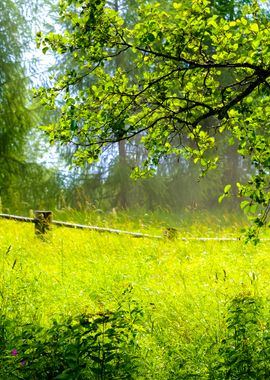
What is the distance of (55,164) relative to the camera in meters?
22.6

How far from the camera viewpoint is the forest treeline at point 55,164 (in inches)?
782

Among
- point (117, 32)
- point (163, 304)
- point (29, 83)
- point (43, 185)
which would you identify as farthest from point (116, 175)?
point (117, 32)

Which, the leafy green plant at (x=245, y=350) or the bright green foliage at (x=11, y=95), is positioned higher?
Result: the bright green foliage at (x=11, y=95)

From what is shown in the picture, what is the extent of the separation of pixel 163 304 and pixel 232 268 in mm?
2371

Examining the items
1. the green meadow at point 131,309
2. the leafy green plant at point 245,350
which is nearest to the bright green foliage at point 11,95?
the green meadow at point 131,309

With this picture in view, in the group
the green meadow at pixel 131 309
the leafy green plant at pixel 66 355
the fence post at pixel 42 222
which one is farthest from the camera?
the fence post at pixel 42 222

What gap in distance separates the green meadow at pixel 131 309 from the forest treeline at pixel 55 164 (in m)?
8.82

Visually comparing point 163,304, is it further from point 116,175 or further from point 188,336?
point 116,175

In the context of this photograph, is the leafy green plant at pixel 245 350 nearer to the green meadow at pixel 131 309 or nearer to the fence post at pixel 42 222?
the green meadow at pixel 131 309

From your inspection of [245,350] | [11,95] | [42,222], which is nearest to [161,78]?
[245,350]

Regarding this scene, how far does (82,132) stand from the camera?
521 cm

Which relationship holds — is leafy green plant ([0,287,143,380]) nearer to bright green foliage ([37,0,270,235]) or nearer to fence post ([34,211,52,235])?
bright green foliage ([37,0,270,235])

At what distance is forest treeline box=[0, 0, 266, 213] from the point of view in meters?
19.9

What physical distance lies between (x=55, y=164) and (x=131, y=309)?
16922mm
